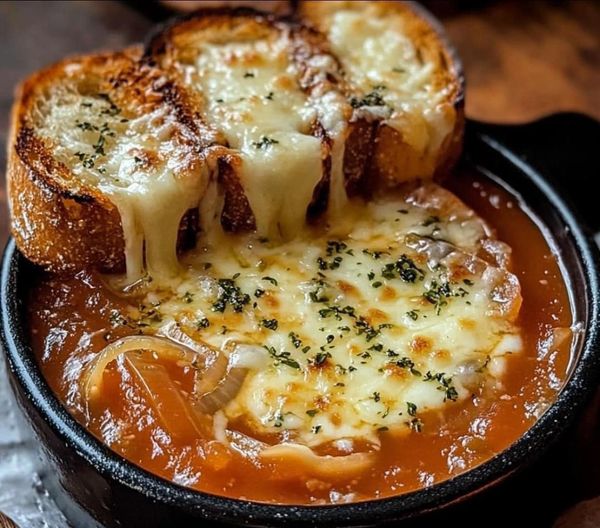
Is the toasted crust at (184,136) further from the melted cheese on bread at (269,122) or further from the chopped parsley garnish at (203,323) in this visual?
the chopped parsley garnish at (203,323)

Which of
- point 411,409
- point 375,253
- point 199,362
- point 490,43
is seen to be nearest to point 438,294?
point 375,253

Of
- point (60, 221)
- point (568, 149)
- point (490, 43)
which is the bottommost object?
point (490, 43)

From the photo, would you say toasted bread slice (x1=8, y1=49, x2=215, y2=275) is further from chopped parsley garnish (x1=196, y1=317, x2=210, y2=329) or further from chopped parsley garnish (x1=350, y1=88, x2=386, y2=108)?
chopped parsley garnish (x1=350, y1=88, x2=386, y2=108)

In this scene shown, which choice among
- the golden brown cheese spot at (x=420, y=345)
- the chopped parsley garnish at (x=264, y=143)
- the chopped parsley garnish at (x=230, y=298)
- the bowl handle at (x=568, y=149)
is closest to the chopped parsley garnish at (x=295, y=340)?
the chopped parsley garnish at (x=230, y=298)

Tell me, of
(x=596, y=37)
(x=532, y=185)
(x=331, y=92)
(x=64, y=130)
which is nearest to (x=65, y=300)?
(x=64, y=130)

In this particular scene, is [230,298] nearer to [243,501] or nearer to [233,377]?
[233,377]

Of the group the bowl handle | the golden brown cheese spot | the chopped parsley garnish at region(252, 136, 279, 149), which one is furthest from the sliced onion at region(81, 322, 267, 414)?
the bowl handle
